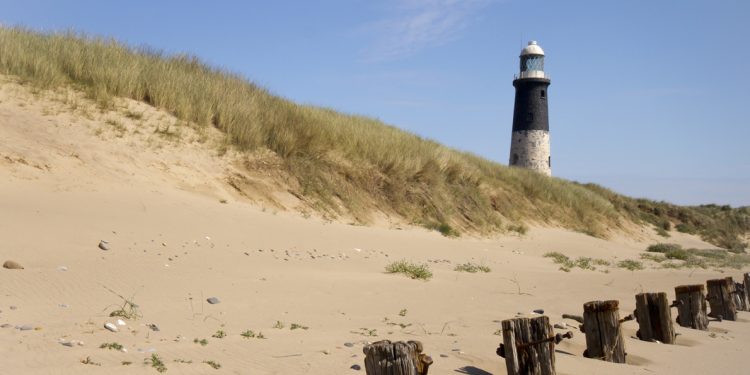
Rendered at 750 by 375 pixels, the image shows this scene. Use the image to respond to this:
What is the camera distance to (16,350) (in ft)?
13.2

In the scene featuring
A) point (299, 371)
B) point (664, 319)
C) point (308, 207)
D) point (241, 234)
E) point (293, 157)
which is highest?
point (293, 157)

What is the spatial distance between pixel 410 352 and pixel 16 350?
2510 mm

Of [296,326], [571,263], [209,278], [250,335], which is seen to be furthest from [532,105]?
[250,335]

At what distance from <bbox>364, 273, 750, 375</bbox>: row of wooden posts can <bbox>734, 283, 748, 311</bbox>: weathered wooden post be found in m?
1.28

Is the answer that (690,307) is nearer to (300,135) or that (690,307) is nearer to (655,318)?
(655,318)

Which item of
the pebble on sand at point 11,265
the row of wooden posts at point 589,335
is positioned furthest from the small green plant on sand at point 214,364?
the pebble on sand at point 11,265

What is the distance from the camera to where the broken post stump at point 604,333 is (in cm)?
567

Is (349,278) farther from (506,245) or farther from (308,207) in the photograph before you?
(506,245)

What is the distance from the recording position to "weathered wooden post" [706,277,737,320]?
8.98 m

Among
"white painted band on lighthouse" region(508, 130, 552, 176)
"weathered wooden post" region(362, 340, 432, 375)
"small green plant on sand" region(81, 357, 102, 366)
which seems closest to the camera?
"weathered wooden post" region(362, 340, 432, 375)

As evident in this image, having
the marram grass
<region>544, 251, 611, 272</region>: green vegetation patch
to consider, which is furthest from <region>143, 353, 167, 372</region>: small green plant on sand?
<region>544, 251, 611, 272</region>: green vegetation patch

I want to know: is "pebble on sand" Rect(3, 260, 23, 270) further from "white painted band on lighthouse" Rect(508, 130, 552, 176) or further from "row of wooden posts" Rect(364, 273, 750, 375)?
"white painted band on lighthouse" Rect(508, 130, 552, 176)

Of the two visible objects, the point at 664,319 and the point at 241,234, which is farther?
the point at 241,234

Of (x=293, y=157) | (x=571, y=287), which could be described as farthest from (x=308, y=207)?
(x=571, y=287)
